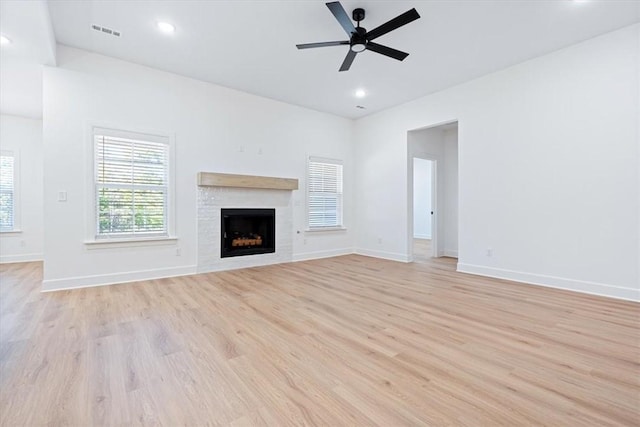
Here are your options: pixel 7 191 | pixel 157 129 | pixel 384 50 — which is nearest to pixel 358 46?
pixel 384 50

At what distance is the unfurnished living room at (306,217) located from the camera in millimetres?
1755

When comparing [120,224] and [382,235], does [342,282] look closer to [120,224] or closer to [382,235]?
[382,235]

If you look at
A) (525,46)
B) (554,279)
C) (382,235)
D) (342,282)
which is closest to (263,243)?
(342,282)

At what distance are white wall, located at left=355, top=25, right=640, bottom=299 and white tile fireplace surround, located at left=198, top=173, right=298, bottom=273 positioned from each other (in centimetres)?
310

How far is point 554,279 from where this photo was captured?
12.9 ft

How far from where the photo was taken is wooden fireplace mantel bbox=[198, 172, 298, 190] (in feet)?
15.7

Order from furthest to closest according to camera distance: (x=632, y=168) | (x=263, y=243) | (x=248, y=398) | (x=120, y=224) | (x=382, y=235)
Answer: (x=382, y=235)
(x=263, y=243)
(x=120, y=224)
(x=632, y=168)
(x=248, y=398)

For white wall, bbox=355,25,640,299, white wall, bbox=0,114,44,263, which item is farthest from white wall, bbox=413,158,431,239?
white wall, bbox=0,114,44,263

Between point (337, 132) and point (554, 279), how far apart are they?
4.75 meters

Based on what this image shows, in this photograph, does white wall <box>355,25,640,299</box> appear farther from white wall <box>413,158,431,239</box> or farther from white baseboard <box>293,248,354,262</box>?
white wall <box>413,158,431,239</box>

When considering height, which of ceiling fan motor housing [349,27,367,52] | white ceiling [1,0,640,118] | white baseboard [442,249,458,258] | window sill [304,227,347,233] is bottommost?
white baseboard [442,249,458,258]

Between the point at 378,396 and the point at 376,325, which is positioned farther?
the point at 376,325

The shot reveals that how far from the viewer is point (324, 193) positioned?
6512 mm

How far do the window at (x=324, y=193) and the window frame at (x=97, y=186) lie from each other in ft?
8.61
